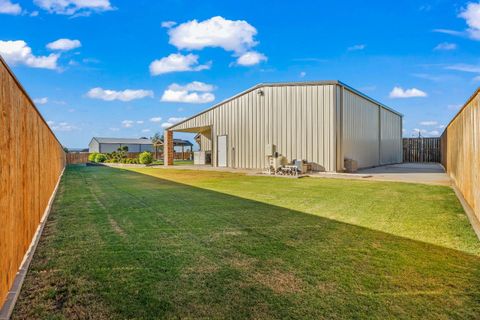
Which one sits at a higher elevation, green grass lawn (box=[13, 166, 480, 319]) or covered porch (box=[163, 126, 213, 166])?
covered porch (box=[163, 126, 213, 166])

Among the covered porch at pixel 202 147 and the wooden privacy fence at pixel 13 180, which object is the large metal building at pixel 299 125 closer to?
the covered porch at pixel 202 147

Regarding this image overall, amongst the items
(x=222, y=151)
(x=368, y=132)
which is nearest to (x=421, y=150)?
(x=368, y=132)

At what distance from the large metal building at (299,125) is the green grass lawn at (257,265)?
24.9 ft

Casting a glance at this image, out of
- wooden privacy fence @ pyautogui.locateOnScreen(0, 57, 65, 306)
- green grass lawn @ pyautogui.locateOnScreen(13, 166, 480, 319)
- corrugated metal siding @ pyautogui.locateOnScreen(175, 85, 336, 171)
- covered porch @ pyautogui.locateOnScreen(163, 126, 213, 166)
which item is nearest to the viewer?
green grass lawn @ pyautogui.locateOnScreen(13, 166, 480, 319)

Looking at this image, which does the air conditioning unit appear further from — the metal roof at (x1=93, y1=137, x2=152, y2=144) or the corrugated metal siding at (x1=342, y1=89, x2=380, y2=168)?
the metal roof at (x1=93, y1=137, x2=152, y2=144)

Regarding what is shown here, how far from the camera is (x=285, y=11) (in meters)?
14.0

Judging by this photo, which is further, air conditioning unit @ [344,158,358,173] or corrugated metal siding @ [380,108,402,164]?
corrugated metal siding @ [380,108,402,164]

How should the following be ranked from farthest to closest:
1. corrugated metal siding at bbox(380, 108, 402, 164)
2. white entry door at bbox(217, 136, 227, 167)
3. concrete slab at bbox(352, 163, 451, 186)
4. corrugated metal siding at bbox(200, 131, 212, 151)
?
corrugated metal siding at bbox(200, 131, 212, 151) → corrugated metal siding at bbox(380, 108, 402, 164) → white entry door at bbox(217, 136, 227, 167) → concrete slab at bbox(352, 163, 451, 186)

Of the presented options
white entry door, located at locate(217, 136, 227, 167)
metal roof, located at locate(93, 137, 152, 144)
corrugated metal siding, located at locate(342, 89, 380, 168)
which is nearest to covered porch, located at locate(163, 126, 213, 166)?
white entry door, located at locate(217, 136, 227, 167)

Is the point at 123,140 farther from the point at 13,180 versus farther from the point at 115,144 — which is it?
the point at 13,180

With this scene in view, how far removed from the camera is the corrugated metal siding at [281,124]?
1261cm

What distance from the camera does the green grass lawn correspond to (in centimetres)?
210

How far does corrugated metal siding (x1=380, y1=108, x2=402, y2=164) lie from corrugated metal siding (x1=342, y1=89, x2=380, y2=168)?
1.23 metres

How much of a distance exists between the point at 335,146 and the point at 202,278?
35.7 ft
